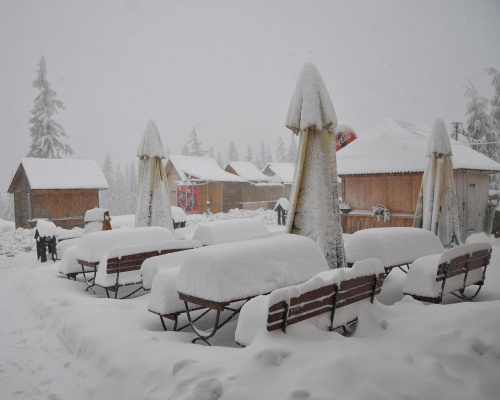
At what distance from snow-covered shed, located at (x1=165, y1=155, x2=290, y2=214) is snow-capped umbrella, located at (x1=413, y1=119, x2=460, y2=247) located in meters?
23.3

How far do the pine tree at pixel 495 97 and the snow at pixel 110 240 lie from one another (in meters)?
25.7

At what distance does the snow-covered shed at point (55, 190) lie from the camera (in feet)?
76.4

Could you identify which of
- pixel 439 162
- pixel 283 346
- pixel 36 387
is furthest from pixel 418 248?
pixel 36 387

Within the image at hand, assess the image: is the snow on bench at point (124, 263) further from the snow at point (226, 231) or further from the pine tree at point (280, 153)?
the pine tree at point (280, 153)

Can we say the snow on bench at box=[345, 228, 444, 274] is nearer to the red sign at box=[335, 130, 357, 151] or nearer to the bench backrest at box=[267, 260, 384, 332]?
the bench backrest at box=[267, 260, 384, 332]

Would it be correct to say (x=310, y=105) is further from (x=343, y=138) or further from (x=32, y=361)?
(x=343, y=138)

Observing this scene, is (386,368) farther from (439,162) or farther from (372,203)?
(372,203)

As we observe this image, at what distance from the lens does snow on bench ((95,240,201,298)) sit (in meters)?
6.83

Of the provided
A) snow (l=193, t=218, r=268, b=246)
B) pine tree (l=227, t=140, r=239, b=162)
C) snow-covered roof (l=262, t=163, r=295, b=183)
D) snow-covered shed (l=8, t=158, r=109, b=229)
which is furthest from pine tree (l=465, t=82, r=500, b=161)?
pine tree (l=227, t=140, r=239, b=162)

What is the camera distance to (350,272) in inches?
173

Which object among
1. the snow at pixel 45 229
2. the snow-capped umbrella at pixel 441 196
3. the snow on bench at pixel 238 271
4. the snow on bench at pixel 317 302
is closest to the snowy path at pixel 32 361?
the snow on bench at pixel 238 271

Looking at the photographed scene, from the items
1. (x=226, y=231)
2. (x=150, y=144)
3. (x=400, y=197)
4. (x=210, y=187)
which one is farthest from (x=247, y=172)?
(x=226, y=231)

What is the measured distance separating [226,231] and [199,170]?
23479 mm

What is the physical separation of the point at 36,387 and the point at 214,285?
238cm
